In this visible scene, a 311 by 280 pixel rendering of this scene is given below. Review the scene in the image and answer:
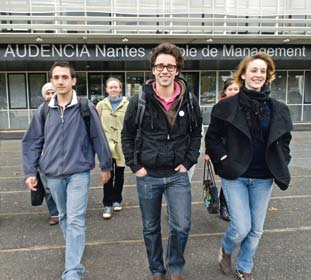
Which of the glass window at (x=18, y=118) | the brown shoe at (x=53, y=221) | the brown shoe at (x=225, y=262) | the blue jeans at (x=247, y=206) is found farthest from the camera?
the glass window at (x=18, y=118)

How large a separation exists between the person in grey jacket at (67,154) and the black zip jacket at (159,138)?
0.45 m

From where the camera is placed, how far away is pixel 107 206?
4.89m

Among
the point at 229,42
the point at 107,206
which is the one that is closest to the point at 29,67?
the point at 229,42

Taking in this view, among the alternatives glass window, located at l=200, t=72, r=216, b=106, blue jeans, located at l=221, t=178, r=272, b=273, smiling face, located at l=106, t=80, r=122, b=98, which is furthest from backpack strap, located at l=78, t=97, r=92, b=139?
glass window, located at l=200, t=72, r=216, b=106

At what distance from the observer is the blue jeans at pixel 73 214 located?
3025mm

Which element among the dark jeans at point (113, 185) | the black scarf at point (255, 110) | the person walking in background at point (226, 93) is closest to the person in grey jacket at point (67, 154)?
the black scarf at point (255, 110)

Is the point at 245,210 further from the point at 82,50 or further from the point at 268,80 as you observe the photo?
the point at 82,50

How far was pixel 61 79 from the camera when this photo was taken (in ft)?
10.3

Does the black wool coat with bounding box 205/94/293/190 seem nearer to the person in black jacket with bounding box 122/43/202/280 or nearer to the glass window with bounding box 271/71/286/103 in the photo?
the person in black jacket with bounding box 122/43/202/280

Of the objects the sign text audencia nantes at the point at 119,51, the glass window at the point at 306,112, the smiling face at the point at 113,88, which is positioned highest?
the sign text audencia nantes at the point at 119,51

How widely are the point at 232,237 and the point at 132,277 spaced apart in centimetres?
101

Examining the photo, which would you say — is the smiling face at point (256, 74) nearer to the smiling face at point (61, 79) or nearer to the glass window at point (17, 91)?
the smiling face at point (61, 79)

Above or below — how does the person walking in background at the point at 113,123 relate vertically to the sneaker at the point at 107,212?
above

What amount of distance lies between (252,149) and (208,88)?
46.9ft
